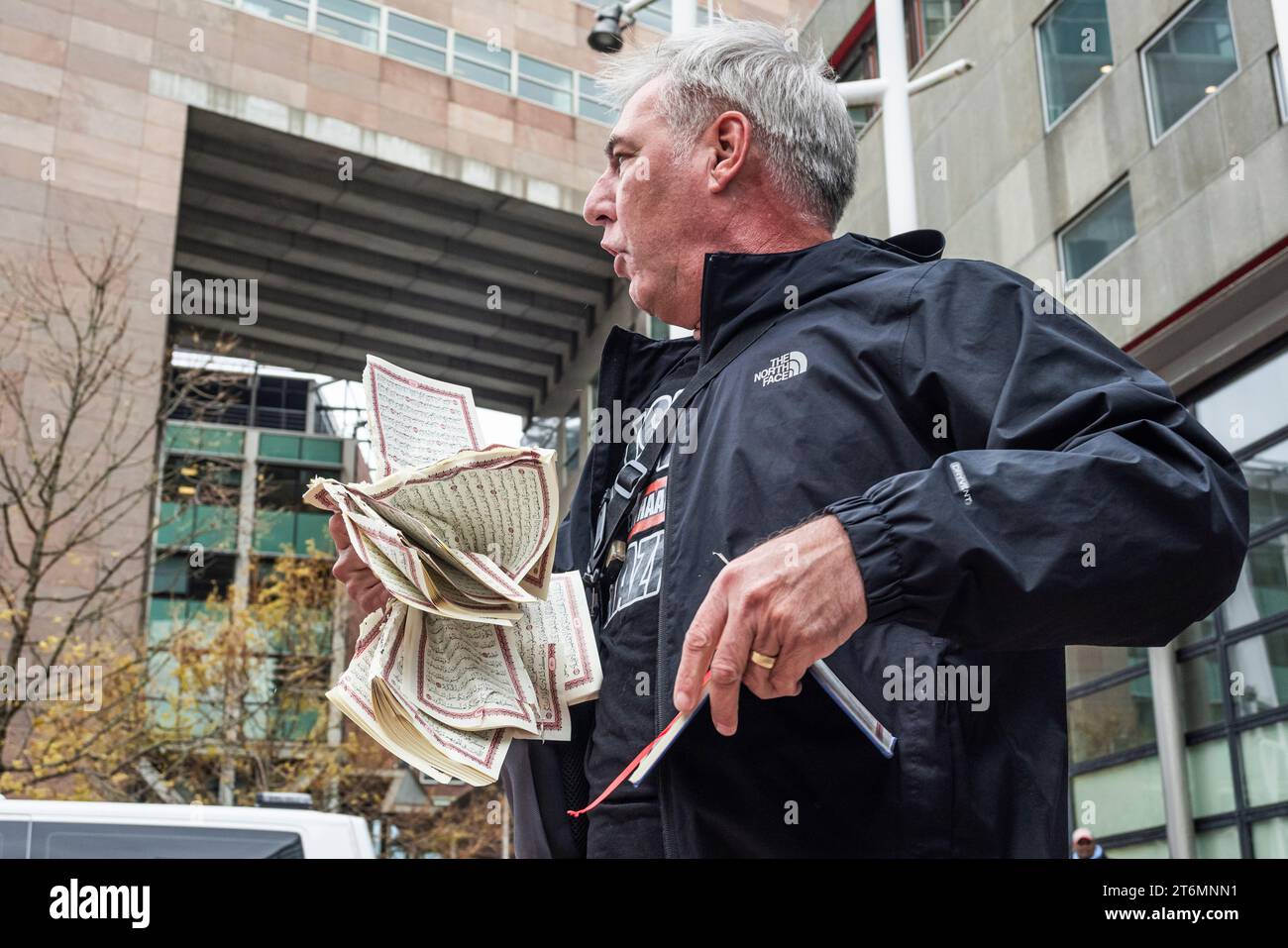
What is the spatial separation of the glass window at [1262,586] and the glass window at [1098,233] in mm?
3760

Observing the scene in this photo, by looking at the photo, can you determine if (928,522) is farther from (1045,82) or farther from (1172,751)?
(1045,82)

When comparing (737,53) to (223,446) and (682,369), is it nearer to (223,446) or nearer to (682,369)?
(682,369)

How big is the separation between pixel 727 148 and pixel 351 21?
1320 inches

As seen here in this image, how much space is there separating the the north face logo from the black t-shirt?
0.17m

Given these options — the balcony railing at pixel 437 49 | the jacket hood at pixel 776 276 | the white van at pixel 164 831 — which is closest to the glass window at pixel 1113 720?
the white van at pixel 164 831

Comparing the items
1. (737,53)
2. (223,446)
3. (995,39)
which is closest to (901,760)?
(737,53)

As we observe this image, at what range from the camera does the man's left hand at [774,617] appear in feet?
4.98

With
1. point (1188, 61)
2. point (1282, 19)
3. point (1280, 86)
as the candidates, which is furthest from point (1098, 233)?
point (1282, 19)

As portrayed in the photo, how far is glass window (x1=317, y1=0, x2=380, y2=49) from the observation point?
33062 mm

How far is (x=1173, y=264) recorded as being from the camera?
14.5 m

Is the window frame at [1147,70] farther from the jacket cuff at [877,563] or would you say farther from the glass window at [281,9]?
the glass window at [281,9]

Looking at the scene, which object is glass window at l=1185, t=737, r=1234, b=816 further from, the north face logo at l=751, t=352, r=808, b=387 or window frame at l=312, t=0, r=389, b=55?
window frame at l=312, t=0, r=389, b=55
